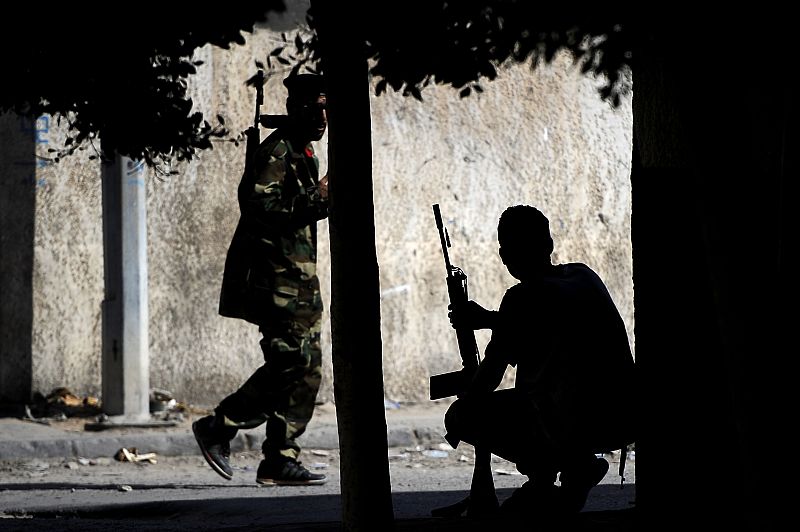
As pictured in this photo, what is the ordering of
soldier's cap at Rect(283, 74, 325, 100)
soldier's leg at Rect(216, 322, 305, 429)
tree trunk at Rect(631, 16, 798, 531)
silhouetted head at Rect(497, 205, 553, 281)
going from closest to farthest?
1. tree trunk at Rect(631, 16, 798, 531)
2. silhouetted head at Rect(497, 205, 553, 281)
3. soldier's cap at Rect(283, 74, 325, 100)
4. soldier's leg at Rect(216, 322, 305, 429)

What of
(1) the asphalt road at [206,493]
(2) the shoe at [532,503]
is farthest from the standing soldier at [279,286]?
(2) the shoe at [532,503]

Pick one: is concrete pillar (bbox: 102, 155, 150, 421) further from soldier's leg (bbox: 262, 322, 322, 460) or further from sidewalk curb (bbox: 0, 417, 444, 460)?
soldier's leg (bbox: 262, 322, 322, 460)

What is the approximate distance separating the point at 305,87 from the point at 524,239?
2082 millimetres

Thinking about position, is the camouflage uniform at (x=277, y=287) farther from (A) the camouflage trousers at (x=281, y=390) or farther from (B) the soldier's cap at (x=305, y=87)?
(B) the soldier's cap at (x=305, y=87)

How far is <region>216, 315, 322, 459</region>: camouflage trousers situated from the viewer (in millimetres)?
5918

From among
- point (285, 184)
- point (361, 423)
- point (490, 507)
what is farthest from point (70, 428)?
point (361, 423)

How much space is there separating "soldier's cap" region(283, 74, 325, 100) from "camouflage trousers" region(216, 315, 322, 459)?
1.06 m

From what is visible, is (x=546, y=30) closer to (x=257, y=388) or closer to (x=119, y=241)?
(x=257, y=388)

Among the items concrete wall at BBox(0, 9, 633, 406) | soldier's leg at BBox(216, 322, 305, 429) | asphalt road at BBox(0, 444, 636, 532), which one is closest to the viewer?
asphalt road at BBox(0, 444, 636, 532)

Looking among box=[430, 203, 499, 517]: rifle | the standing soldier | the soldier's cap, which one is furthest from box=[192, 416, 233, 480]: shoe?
box=[430, 203, 499, 517]: rifle

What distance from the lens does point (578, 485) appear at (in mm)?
3930

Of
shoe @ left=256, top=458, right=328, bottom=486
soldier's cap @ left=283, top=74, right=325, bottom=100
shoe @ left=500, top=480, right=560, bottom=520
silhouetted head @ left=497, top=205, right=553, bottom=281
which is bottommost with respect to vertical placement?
shoe @ left=256, top=458, right=328, bottom=486

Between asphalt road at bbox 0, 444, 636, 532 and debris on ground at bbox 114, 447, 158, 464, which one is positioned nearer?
asphalt road at bbox 0, 444, 636, 532

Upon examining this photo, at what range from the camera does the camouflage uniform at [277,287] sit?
19.3 feet
